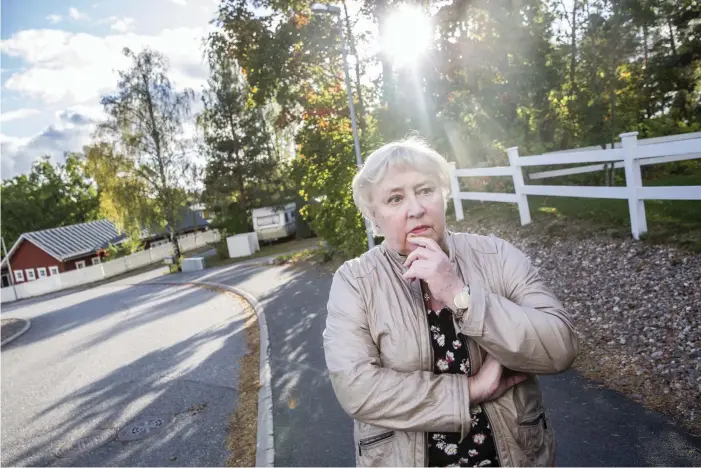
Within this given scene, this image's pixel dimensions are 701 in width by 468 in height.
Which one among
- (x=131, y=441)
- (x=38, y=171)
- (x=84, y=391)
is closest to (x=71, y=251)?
(x=38, y=171)

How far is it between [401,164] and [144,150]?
35.4m

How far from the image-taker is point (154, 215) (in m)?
34.6

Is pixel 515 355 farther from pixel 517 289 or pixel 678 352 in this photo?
pixel 678 352

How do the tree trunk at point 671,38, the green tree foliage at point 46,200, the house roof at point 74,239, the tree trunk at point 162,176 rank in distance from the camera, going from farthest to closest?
the green tree foliage at point 46,200 < the house roof at point 74,239 < the tree trunk at point 162,176 < the tree trunk at point 671,38

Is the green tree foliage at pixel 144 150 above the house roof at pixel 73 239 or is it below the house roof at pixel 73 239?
above

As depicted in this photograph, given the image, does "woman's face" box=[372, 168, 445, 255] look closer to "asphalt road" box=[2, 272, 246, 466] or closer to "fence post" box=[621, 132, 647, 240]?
"asphalt road" box=[2, 272, 246, 466]

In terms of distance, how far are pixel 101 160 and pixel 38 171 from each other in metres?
46.1

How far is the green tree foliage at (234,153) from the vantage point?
36.7 meters

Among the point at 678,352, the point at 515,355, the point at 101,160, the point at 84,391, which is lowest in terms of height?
the point at 84,391

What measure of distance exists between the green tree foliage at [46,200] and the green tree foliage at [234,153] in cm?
3548

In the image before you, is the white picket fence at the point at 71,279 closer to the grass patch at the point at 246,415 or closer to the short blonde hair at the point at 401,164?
the grass patch at the point at 246,415

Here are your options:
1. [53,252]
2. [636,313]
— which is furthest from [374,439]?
[53,252]

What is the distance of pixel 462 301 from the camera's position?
1.75 metres

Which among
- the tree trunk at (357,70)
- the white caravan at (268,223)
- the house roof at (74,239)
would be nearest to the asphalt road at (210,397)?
the tree trunk at (357,70)
